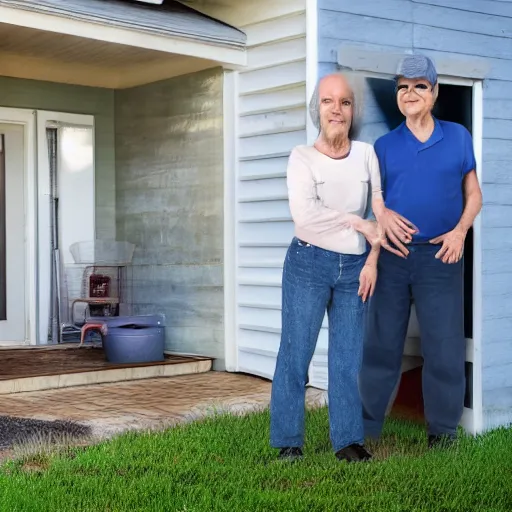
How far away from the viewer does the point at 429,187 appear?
556 cm

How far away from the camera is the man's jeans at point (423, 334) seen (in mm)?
5688

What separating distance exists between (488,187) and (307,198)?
100.0 inches

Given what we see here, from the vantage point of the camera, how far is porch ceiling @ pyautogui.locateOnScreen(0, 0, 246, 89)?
740cm

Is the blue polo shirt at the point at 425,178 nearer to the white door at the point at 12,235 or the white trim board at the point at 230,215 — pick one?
the white trim board at the point at 230,215

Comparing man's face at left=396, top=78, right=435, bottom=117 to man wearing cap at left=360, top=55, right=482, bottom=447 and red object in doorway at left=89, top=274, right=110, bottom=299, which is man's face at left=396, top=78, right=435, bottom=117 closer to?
man wearing cap at left=360, top=55, right=482, bottom=447

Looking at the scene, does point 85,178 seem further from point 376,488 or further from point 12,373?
point 376,488

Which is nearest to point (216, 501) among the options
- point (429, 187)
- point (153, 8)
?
point (429, 187)

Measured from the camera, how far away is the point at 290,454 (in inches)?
215

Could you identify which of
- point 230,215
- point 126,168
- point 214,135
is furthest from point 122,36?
point 126,168

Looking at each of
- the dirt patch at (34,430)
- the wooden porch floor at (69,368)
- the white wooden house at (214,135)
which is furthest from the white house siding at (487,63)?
the wooden porch floor at (69,368)

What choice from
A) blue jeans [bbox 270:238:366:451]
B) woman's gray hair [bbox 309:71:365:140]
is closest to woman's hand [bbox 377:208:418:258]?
blue jeans [bbox 270:238:366:451]

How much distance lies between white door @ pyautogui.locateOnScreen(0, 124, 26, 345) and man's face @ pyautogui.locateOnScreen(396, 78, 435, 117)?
5.19 meters

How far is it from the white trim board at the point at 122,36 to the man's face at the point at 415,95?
284cm

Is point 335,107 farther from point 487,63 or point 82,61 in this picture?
point 82,61
